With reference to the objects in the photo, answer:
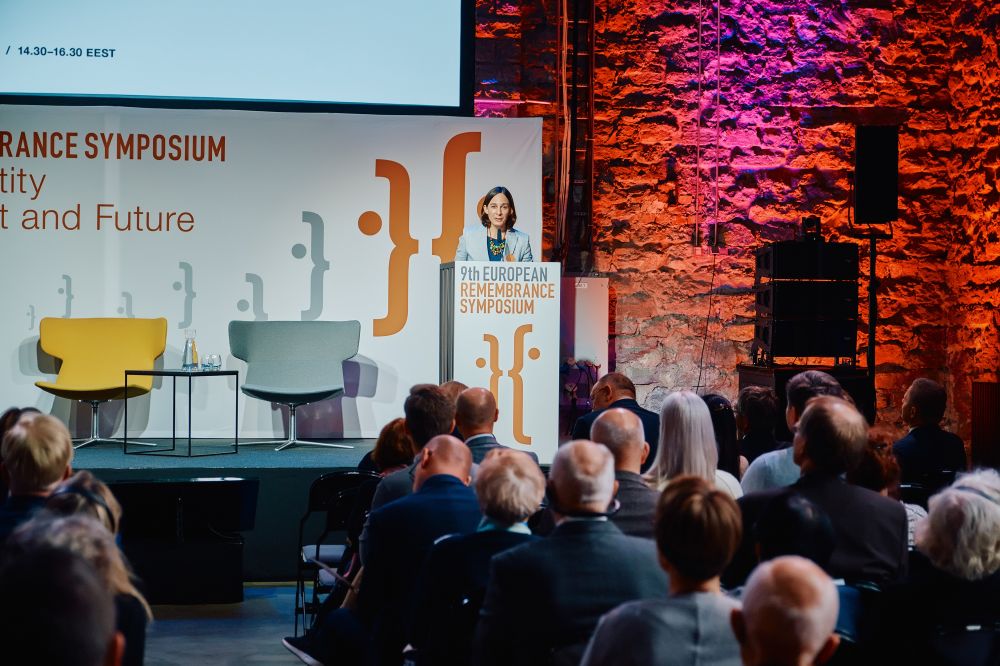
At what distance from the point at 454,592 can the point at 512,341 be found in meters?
A: 3.79

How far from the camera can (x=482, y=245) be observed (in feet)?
24.4

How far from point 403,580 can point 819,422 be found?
3.90 ft

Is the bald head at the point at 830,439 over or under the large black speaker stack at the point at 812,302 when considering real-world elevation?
under

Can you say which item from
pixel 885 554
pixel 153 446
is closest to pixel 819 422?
pixel 885 554

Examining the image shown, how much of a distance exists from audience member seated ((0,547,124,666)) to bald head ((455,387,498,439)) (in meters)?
2.79

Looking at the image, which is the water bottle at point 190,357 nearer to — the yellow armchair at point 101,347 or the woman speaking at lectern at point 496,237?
the yellow armchair at point 101,347

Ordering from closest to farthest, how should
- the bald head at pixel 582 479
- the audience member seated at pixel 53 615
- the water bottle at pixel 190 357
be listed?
the audience member seated at pixel 53 615 → the bald head at pixel 582 479 → the water bottle at pixel 190 357

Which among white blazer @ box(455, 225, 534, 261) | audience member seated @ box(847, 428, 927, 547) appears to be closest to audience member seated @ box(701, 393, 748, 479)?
audience member seated @ box(847, 428, 927, 547)

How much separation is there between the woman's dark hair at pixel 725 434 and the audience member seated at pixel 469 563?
6.45 feet

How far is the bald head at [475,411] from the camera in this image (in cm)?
414

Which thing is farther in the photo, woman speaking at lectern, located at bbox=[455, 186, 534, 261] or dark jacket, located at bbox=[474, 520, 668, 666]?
woman speaking at lectern, located at bbox=[455, 186, 534, 261]

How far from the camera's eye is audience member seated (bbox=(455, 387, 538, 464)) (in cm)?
414

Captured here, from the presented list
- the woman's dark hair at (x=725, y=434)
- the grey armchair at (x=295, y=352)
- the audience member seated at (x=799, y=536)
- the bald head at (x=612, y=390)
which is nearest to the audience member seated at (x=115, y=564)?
the audience member seated at (x=799, y=536)

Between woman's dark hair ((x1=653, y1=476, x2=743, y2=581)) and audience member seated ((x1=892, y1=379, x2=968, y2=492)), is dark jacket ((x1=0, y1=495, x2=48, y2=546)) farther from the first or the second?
audience member seated ((x1=892, y1=379, x2=968, y2=492))
